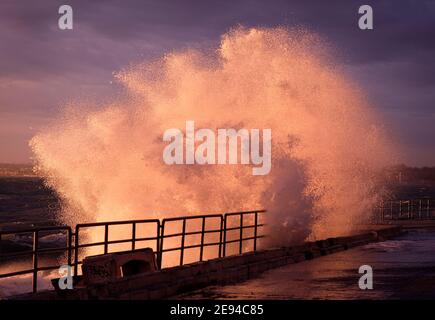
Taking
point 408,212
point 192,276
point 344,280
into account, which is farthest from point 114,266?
point 408,212

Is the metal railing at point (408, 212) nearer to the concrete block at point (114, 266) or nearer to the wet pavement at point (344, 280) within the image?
the wet pavement at point (344, 280)

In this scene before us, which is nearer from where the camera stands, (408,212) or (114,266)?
(114,266)

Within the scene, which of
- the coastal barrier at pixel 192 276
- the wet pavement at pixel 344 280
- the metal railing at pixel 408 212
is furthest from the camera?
the metal railing at pixel 408 212

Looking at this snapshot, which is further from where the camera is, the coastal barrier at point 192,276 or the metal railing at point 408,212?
the metal railing at point 408,212

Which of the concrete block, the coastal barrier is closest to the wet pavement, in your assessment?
the coastal barrier

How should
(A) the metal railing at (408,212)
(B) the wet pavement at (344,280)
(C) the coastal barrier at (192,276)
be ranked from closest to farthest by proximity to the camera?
(C) the coastal barrier at (192,276) → (B) the wet pavement at (344,280) → (A) the metal railing at (408,212)

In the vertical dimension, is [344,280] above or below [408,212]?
above

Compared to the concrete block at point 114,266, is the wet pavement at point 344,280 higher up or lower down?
lower down

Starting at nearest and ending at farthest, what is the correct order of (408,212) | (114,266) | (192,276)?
1. (114,266)
2. (192,276)
3. (408,212)

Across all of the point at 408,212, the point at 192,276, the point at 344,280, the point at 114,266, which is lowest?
the point at 408,212

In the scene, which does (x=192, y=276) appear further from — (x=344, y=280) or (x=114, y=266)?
(x=344, y=280)

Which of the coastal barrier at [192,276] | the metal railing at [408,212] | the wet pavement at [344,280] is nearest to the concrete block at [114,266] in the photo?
the coastal barrier at [192,276]

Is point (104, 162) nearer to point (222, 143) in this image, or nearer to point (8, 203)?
point (222, 143)

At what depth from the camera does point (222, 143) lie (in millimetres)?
31938
